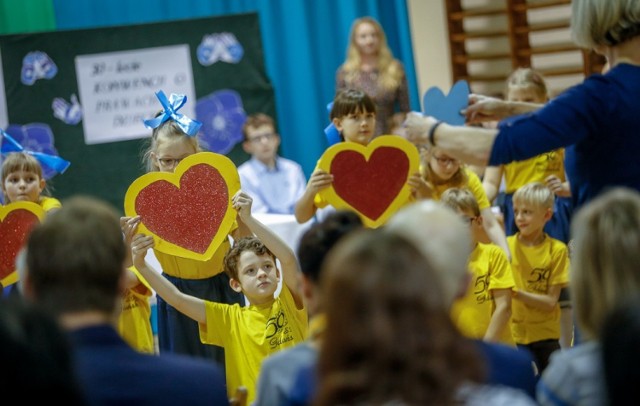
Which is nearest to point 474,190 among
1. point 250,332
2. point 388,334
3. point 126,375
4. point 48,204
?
point 250,332

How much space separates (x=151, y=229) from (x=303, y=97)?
4566 mm

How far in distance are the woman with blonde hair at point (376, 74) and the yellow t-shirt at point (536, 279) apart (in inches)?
99.6

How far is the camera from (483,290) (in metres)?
3.97

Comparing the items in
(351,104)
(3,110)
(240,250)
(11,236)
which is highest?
(3,110)

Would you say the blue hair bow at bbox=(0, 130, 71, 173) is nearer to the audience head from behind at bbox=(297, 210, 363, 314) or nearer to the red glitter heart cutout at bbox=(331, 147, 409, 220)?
the red glitter heart cutout at bbox=(331, 147, 409, 220)

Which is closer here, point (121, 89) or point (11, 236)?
point (11, 236)

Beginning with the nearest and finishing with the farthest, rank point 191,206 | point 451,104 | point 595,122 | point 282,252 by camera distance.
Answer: point 595,122 < point 451,104 < point 282,252 < point 191,206

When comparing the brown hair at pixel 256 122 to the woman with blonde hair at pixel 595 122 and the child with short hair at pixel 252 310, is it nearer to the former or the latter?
the child with short hair at pixel 252 310

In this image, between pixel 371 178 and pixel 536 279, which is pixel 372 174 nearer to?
pixel 371 178

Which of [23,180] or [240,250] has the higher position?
[23,180]

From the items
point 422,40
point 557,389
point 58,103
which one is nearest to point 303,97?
point 422,40

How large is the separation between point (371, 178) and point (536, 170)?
4.85 ft

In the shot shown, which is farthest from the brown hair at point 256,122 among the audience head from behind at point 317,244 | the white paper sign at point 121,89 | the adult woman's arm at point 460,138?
the audience head from behind at point 317,244

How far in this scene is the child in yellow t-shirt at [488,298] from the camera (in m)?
3.92
